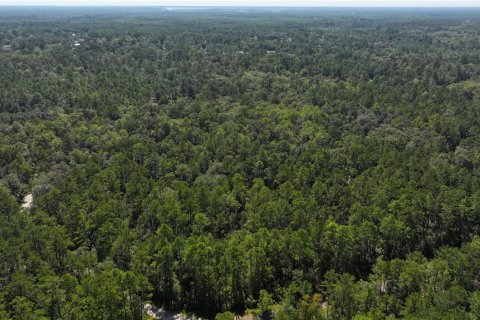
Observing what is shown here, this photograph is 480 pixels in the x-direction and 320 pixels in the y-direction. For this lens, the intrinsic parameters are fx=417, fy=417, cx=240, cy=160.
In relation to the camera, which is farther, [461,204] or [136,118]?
[136,118]

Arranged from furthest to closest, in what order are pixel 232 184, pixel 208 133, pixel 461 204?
pixel 208 133 → pixel 232 184 → pixel 461 204

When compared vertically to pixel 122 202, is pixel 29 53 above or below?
above

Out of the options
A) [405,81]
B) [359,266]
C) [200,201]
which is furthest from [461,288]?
[405,81]

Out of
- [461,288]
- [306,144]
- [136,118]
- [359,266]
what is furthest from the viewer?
[136,118]

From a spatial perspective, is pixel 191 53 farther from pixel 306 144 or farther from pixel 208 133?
pixel 306 144

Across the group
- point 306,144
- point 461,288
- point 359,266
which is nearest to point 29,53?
point 306,144

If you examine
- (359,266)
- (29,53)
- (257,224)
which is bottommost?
(359,266)
